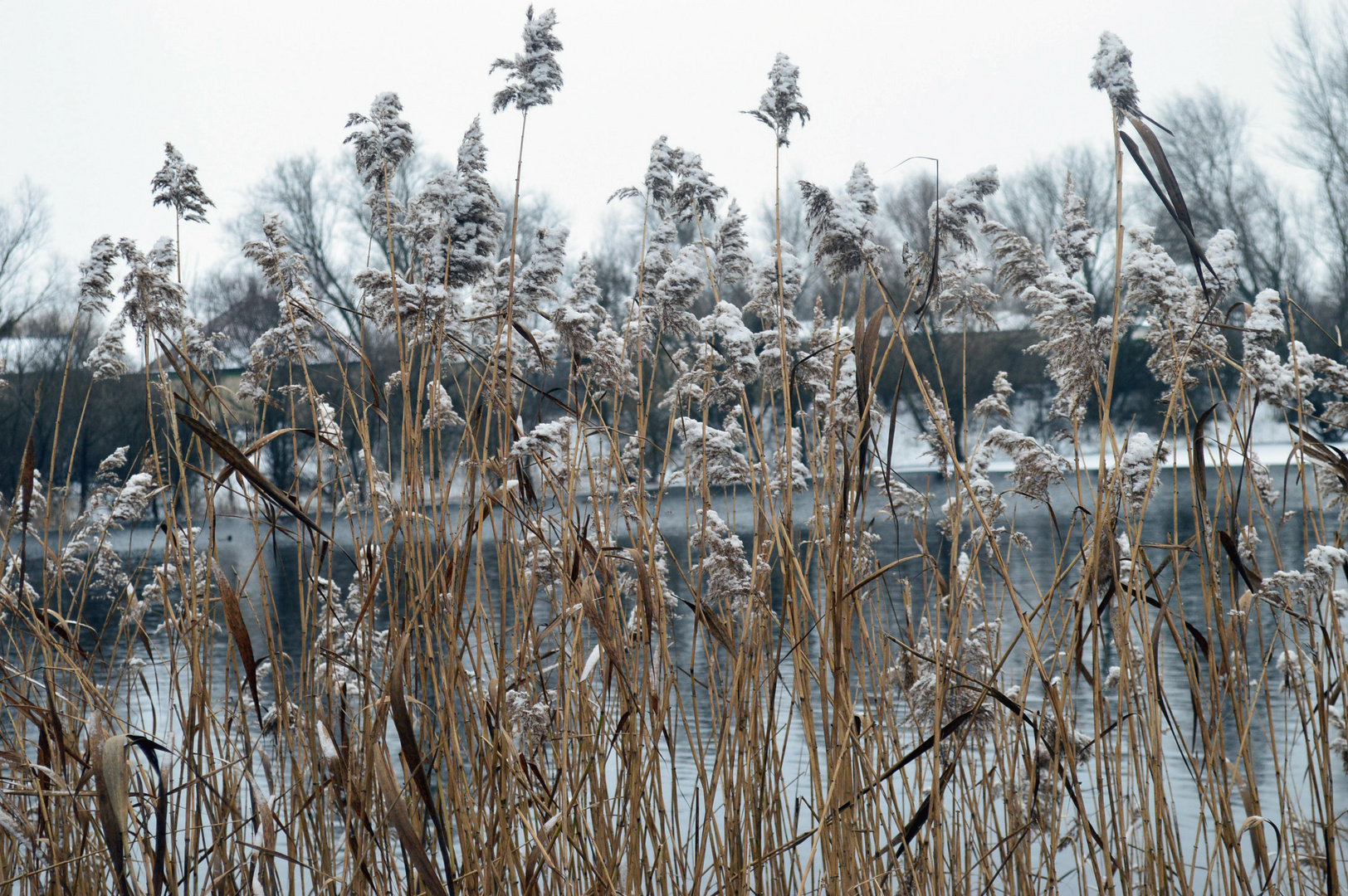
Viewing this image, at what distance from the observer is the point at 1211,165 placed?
1984cm

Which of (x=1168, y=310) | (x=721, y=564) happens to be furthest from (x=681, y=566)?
(x=1168, y=310)

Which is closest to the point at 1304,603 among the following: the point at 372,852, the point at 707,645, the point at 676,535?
the point at 707,645

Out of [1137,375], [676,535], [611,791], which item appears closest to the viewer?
[611,791]

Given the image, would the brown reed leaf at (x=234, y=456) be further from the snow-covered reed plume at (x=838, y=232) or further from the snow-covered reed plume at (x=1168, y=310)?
the snow-covered reed plume at (x=1168, y=310)

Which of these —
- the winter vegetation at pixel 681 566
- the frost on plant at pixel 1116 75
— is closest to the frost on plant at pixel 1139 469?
the winter vegetation at pixel 681 566

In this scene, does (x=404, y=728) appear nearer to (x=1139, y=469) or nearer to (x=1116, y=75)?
(x=1139, y=469)

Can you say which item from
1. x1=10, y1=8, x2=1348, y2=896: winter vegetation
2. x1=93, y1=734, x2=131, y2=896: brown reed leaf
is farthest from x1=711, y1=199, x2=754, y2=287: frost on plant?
x1=93, y1=734, x2=131, y2=896: brown reed leaf

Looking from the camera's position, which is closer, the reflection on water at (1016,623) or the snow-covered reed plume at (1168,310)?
the snow-covered reed plume at (1168,310)

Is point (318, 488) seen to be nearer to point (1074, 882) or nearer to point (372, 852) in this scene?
point (372, 852)

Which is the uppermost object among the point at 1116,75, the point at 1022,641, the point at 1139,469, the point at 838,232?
the point at 1116,75

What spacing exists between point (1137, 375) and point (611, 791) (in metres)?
22.2

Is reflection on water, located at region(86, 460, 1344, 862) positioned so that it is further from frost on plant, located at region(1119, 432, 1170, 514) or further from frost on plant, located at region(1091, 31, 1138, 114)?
frost on plant, located at region(1091, 31, 1138, 114)

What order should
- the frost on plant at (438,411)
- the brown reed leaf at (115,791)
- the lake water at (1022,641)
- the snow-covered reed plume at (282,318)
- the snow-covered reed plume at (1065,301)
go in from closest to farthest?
the brown reed leaf at (115,791), the snow-covered reed plume at (1065,301), the frost on plant at (438,411), the snow-covered reed plume at (282,318), the lake water at (1022,641)

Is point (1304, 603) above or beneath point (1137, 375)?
beneath
